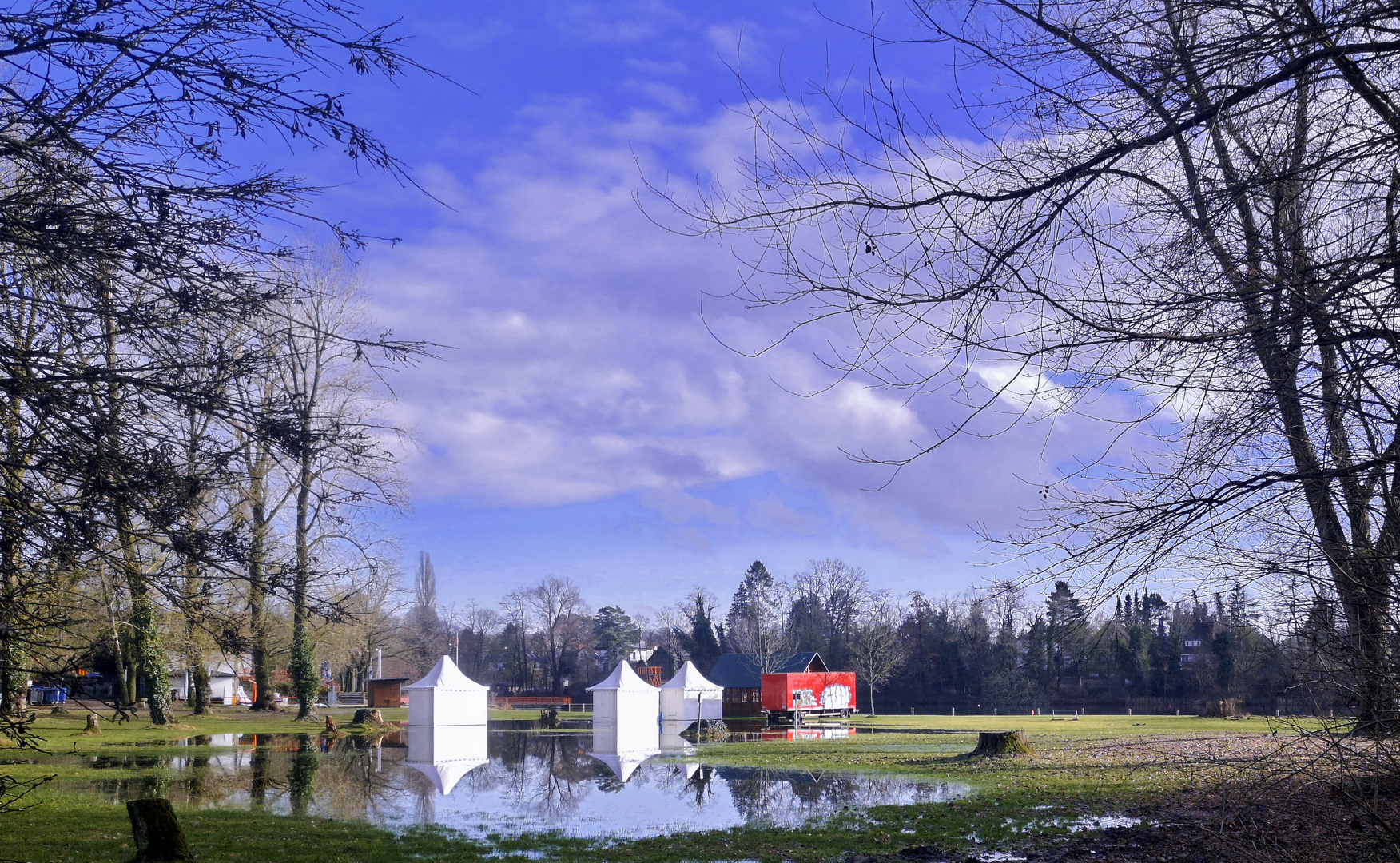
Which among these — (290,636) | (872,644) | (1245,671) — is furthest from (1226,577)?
(872,644)

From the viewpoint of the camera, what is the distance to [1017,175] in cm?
466

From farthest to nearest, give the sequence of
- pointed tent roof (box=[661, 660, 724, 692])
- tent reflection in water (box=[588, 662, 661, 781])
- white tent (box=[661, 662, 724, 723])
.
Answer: white tent (box=[661, 662, 724, 723])
pointed tent roof (box=[661, 660, 724, 692])
tent reflection in water (box=[588, 662, 661, 781])

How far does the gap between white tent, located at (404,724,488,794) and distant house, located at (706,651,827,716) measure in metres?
16.3

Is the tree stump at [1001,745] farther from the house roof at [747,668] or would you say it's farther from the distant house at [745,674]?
the house roof at [747,668]

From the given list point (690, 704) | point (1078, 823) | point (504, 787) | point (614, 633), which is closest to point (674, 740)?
point (690, 704)

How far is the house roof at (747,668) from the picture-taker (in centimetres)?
5225

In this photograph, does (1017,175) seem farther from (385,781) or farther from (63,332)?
(385,781)

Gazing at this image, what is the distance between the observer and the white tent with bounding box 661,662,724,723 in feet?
141

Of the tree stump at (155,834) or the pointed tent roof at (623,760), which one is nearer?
the tree stump at (155,834)

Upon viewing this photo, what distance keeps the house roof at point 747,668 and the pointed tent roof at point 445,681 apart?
18265 mm

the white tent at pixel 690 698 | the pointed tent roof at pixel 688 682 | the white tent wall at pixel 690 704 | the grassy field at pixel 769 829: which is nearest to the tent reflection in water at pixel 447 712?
the pointed tent roof at pixel 688 682

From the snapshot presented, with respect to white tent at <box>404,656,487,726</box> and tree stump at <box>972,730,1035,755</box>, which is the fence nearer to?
white tent at <box>404,656,487,726</box>

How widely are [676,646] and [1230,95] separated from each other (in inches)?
3163

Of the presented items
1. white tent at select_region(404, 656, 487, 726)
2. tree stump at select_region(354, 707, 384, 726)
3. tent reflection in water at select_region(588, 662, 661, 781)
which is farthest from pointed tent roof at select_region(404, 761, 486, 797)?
tree stump at select_region(354, 707, 384, 726)
